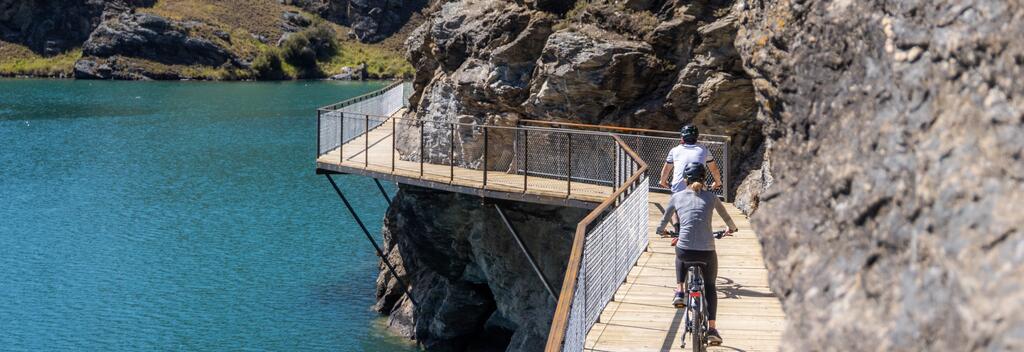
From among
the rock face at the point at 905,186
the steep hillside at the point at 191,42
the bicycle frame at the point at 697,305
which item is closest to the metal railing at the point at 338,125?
the bicycle frame at the point at 697,305

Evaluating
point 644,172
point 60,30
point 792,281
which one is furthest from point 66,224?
point 60,30

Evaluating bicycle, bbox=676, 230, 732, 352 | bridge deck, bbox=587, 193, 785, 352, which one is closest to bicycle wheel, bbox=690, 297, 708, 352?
bicycle, bbox=676, 230, 732, 352

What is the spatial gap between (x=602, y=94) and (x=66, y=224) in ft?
80.2

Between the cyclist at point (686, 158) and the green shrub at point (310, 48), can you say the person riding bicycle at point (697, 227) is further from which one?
the green shrub at point (310, 48)

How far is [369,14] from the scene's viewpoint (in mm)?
152125

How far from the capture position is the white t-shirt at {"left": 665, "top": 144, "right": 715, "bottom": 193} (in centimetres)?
1363

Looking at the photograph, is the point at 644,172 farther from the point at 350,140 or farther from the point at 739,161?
the point at 350,140

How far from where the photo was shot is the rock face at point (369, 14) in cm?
15100

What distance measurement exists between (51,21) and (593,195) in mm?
134411

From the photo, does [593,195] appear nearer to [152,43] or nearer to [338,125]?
[338,125]

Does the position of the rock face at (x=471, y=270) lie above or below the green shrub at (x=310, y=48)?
above

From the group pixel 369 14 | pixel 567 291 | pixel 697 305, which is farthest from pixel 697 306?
pixel 369 14

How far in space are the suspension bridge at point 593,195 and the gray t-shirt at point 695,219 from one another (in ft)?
3.25

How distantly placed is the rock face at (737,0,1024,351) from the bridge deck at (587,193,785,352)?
579 cm
